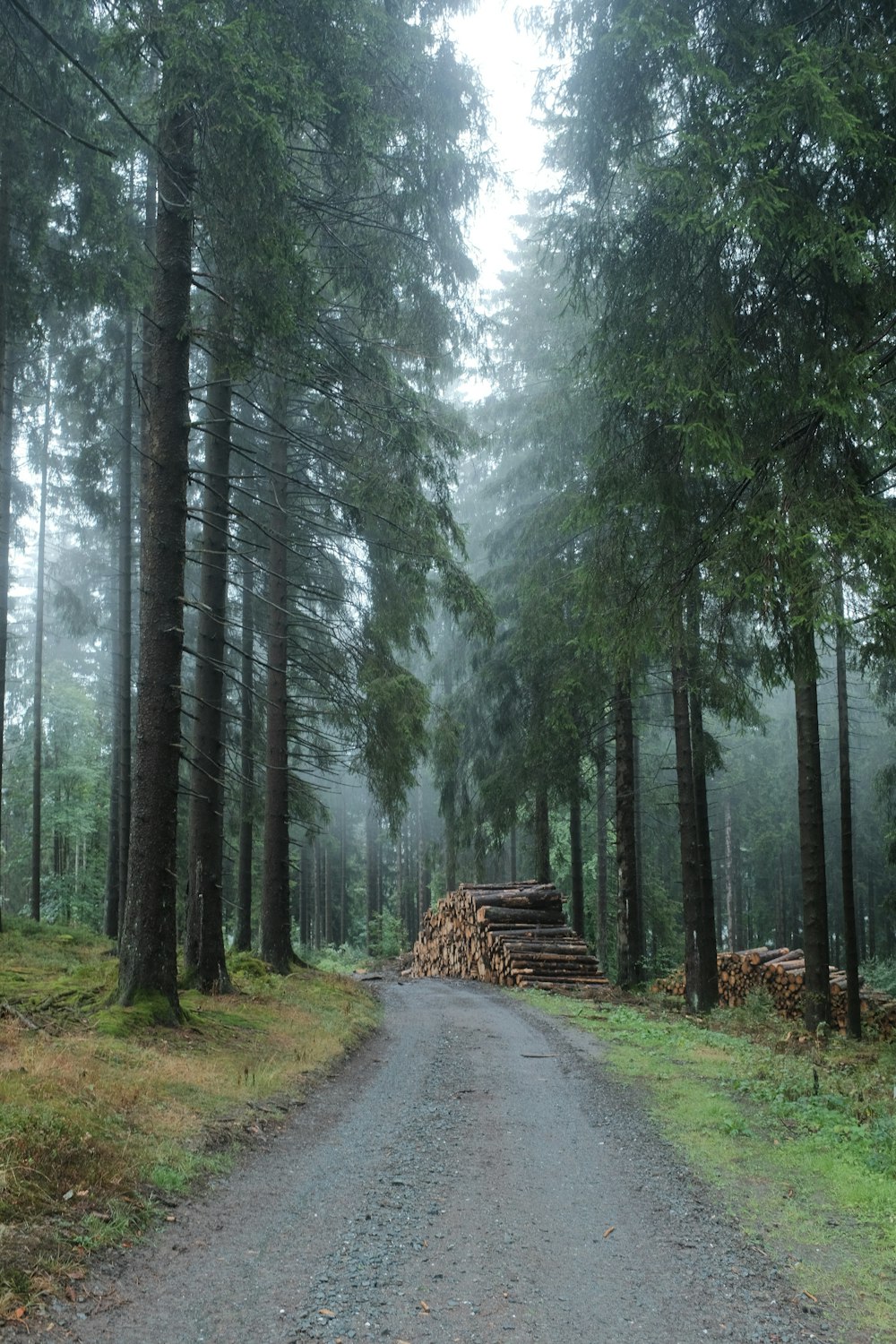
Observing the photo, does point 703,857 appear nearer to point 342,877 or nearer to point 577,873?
point 577,873

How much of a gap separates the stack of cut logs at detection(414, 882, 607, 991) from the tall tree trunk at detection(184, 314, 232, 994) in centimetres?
820

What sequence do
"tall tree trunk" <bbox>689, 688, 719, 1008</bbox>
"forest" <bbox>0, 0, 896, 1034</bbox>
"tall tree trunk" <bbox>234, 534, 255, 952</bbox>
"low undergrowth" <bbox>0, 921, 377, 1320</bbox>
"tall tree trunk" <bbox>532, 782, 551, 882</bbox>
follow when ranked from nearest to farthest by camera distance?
"low undergrowth" <bbox>0, 921, 377, 1320</bbox> < "forest" <bbox>0, 0, 896, 1034</bbox> < "tall tree trunk" <bbox>689, 688, 719, 1008</bbox> < "tall tree trunk" <bbox>234, 534, 255, 952</bbox> < "tall tree trunk" <bbox>532, 782, 551, 882</bbox>

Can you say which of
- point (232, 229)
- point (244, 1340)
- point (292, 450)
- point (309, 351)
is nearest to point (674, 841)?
point (292, 450)

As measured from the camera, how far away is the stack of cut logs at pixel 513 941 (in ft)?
58.3

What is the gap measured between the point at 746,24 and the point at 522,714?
46.4 feet

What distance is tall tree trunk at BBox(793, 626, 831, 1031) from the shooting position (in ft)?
38.8

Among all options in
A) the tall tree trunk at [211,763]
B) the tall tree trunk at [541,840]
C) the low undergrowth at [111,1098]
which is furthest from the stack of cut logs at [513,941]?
the tall tree trunk at [211,763]

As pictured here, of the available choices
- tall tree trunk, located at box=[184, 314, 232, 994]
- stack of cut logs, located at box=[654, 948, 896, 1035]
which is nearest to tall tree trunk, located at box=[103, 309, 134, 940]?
tall tree trunk, located at box=[184, 314, 232, 994]

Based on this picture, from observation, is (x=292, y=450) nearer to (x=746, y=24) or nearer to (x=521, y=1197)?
(x=746, y=24)

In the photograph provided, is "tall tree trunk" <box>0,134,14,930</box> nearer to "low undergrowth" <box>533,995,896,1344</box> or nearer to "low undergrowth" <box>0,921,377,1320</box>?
"low undergrowth" <box>0,921,377,1320</box>

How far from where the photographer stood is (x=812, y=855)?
38.8 ft

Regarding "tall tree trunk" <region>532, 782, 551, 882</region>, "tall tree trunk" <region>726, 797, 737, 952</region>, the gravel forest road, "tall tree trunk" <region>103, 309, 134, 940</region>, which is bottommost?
"tall tree trunk" <region>726, 797, 737, 952</region>

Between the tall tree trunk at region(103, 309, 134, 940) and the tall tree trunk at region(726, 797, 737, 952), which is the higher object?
the tall tree trunk at region(103, 309, 134, 940)

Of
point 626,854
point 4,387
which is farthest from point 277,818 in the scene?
point 4,387
